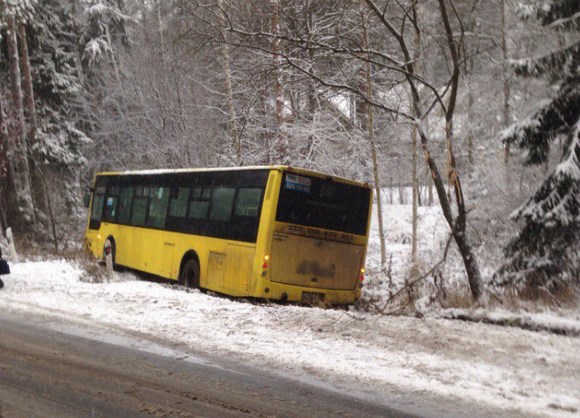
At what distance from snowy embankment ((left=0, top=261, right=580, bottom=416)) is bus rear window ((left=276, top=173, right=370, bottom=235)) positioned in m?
2.80

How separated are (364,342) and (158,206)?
10.0 metres

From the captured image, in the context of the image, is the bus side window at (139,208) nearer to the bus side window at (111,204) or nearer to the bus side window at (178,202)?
the bus side window at (111,204)

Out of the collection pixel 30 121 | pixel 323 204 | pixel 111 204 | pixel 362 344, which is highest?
pixel 30 121

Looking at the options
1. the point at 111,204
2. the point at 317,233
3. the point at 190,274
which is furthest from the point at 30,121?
the point at 317,233

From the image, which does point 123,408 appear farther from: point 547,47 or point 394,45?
point 394,45

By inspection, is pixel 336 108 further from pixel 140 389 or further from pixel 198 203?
pixel 140 389

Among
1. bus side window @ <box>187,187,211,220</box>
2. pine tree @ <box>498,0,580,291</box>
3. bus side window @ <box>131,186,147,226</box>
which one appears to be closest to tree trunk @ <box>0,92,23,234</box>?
bus side window @ <box>131,186,147,226</box>

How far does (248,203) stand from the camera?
41.5 feet

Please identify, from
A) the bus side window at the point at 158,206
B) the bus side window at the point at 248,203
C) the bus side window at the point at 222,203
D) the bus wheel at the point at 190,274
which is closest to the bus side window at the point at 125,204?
the bus side window at the point at 158,206

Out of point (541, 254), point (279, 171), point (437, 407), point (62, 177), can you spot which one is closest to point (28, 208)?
point (62, 177)

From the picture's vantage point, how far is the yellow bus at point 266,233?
39.9 feet

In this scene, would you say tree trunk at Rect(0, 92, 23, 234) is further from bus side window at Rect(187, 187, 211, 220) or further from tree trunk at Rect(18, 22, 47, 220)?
bus side window at Rect(187, 187, 211, 220)

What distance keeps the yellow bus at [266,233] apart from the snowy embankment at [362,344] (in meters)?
1.90

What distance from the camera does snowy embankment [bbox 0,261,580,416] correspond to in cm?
577
